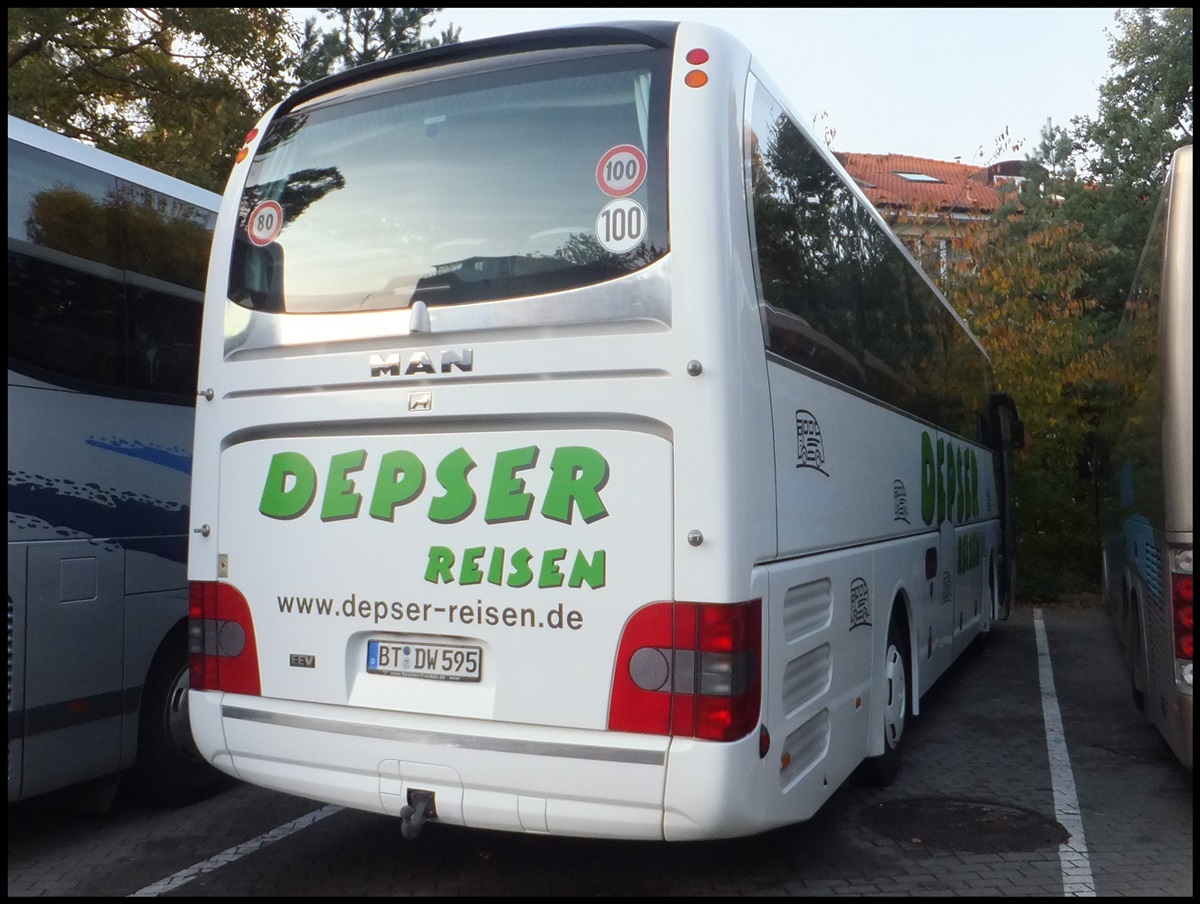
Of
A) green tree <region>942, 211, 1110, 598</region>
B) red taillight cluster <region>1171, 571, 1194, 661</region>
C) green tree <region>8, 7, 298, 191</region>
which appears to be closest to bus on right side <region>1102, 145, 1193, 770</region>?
red taillight cluster <region>1171, 571, 1194, 661</region>

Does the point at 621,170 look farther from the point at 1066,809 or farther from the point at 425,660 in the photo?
the point at 1066,809

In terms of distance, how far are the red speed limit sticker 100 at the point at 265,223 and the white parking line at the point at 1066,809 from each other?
446cm

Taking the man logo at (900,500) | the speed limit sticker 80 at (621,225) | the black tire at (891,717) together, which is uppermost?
the speed limit sticker 80 at (621,225)

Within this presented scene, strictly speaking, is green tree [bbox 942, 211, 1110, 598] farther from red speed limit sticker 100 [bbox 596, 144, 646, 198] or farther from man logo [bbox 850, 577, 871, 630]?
red speed limit sticker 100 [bbox 596, 144, 646, 198]

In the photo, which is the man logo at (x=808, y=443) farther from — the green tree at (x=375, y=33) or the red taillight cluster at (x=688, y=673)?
the green tree at (x=375, y=33)

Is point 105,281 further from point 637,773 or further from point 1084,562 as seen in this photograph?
point 1084,562

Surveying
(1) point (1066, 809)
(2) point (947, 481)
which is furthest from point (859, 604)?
(2) point (947, 481)

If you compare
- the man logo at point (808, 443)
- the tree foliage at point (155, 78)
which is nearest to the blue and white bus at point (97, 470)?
the man logo at point (808, 443)

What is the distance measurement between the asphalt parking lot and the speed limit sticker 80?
2701 mm

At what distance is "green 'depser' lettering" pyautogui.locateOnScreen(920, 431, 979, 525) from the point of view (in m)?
8.66

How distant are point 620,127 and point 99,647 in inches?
139

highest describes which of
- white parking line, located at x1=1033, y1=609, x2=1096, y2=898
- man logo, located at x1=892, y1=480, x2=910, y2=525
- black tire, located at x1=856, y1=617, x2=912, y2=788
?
man logo, located at x1=892, y1=480, x2=910, y2=525

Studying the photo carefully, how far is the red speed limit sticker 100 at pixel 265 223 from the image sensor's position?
5.40 m

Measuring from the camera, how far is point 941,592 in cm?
916
